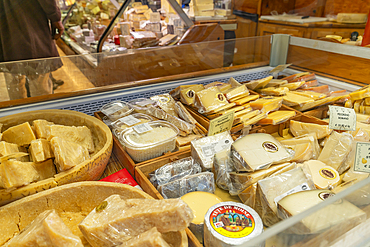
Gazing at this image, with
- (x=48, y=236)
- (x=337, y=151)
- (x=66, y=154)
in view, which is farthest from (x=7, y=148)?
(x=337, y=151)

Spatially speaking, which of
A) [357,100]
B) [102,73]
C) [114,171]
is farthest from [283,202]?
[102,73]

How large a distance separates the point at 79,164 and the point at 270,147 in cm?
76

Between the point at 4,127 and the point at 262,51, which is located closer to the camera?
the point at 4,127

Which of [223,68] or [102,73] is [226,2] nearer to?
[223,68]

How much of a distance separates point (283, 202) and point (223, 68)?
1418 millimetres

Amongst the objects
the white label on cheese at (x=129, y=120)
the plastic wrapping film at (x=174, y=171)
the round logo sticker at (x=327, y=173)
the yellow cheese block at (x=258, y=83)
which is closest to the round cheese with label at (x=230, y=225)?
the plastic wrapping film at (x=174, y=171)

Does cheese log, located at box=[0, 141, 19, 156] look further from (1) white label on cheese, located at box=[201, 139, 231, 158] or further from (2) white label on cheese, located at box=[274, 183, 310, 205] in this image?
(2) white label on cheese, located at box=[274, 183, 310, 205]

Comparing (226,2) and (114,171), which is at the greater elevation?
(226,2)

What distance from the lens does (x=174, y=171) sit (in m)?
1.16

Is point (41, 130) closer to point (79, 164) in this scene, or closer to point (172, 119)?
point (79, 164)

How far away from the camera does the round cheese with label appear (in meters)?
0.71

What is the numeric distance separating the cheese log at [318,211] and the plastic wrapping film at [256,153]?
17cm

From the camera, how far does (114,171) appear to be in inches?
48.7

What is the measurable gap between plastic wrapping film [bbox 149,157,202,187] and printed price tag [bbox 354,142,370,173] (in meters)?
0.65
